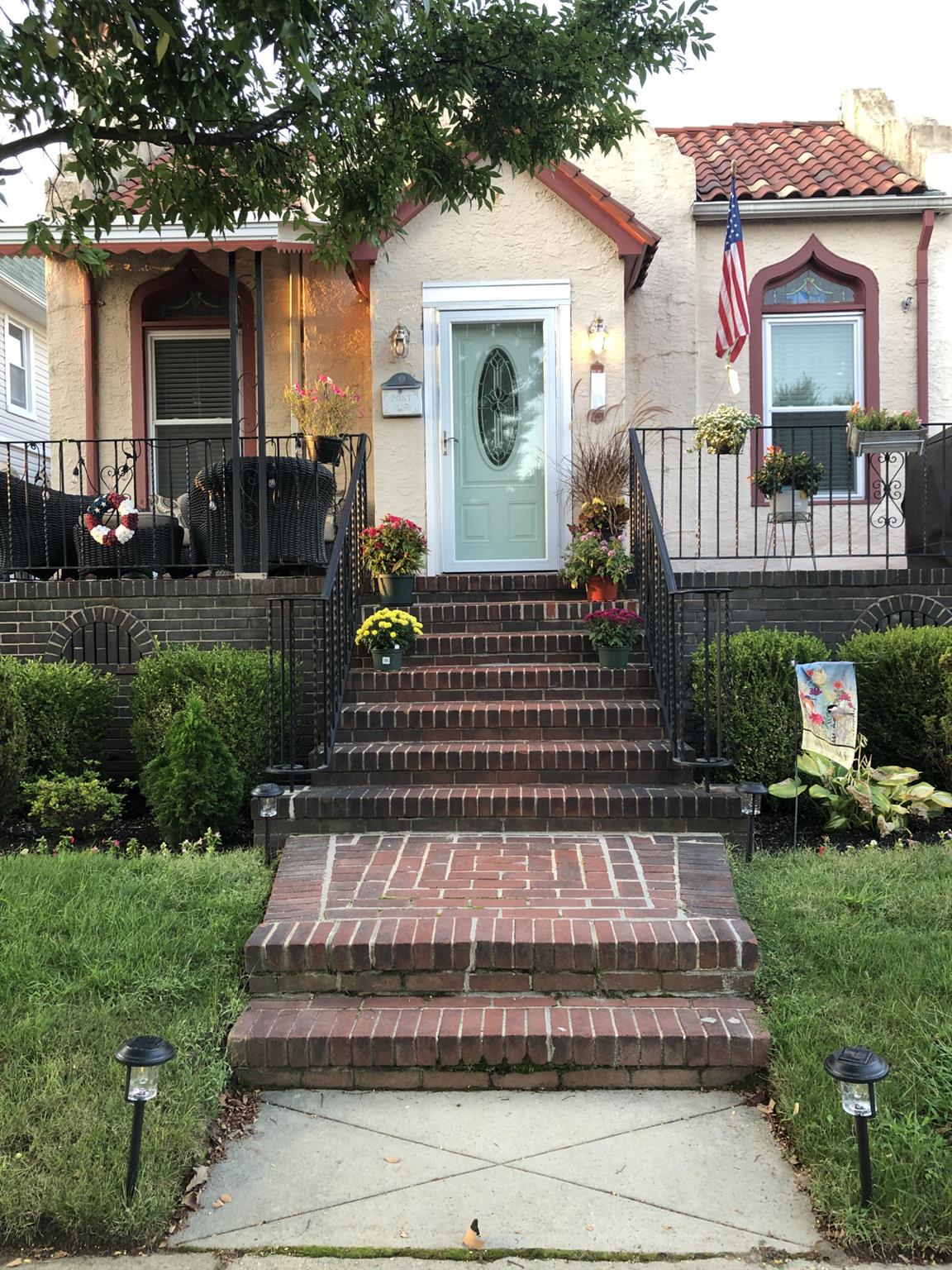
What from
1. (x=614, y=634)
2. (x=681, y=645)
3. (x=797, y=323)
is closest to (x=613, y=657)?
(x=614, y=634)

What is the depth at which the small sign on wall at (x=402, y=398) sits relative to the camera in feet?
26.8

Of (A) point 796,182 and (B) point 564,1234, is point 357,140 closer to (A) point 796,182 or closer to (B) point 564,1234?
(B) point 564,1234

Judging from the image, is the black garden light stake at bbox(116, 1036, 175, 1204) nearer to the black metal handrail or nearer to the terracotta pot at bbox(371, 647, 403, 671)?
the black metal handrail

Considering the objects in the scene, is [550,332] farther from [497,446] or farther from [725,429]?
[725,429]

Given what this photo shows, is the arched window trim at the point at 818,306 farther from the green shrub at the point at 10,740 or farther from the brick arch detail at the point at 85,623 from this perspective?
the green shrub at the point at 10,740

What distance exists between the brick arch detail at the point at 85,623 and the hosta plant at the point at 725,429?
4370 millimetres

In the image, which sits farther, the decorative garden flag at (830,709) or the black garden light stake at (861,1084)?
the decorative garden flag at (830,709)

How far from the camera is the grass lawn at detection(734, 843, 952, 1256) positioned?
107 inches

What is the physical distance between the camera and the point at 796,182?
29.6 feet

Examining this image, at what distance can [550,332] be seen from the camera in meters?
8.34

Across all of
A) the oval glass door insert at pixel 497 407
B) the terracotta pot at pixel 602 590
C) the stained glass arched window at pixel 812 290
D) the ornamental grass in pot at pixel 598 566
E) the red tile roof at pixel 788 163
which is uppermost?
the red tile roof at pixel 788 163

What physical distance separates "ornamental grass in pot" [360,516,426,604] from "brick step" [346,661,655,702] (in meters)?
0.94

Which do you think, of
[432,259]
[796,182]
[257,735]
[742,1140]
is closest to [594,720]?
[257,735]

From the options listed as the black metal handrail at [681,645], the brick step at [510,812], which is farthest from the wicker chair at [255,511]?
the brick step at [510,812]
